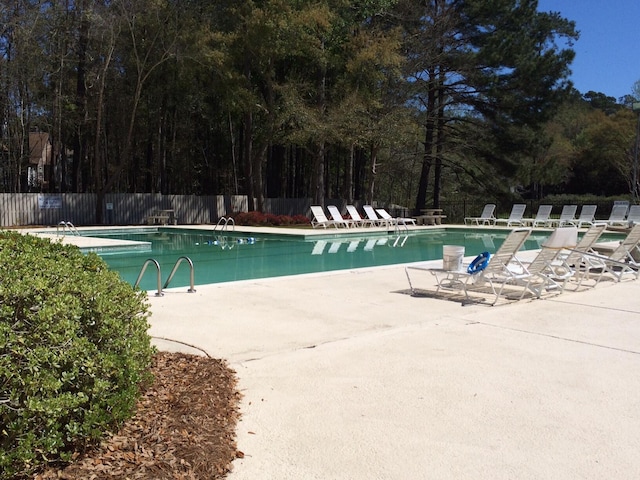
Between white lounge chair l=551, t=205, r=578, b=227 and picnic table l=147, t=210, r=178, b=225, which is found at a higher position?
white lounge chair l=551, t=205, r=578, b=227

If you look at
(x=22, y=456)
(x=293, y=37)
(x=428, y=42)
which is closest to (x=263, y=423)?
(x=22, y=456)

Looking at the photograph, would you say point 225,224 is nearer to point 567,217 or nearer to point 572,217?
point 567,217

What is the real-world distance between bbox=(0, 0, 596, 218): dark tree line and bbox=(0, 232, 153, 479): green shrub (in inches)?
752

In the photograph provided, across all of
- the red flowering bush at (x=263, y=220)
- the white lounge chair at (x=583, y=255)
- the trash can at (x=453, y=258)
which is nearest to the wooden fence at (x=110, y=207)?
the red flowering bush at (x=263, y=220)

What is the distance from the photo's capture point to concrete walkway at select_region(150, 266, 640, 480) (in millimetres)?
2773

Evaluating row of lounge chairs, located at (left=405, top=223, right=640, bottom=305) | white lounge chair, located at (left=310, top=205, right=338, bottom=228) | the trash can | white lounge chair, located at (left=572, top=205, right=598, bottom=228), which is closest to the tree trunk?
white lounge chair, located at (left=572, top=205, right=598, bottom=228)

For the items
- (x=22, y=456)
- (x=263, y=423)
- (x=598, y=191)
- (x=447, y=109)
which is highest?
(x=447, y=109)

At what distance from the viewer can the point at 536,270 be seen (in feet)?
24.2

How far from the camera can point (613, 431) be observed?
10.2 ft

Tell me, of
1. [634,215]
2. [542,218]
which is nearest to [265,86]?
[542,218]

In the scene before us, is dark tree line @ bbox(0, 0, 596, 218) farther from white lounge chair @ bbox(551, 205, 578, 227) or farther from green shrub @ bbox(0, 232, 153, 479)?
green shrub @ bbox(0, 232, 153, 479)

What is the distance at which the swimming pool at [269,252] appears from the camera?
11047 millimetres

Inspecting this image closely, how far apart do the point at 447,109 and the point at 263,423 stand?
96.5ft

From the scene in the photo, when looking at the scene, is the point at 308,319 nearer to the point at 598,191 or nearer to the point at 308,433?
the point at 308,433
